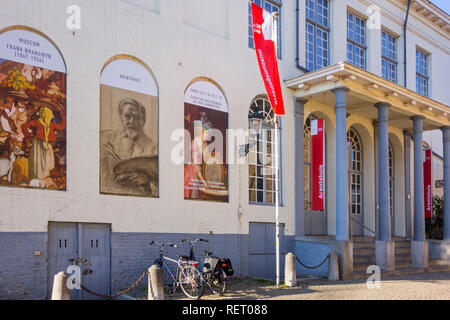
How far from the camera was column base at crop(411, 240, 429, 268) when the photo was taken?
16.7 meters

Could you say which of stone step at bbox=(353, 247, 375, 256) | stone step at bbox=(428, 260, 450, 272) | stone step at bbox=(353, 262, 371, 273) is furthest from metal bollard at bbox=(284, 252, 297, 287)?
stone step at bbox=(428, 260, 450, 272)

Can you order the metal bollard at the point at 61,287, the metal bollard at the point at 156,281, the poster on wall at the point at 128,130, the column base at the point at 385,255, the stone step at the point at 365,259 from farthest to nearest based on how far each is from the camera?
the stone step at the point at 365,259 → the column base at the point at 385,255 → the poster on wall at the point at 128,130 → the metal bollard at the point at 156,281 → the metal bollard at the point at 61,287

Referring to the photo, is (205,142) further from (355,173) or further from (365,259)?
(355,173)

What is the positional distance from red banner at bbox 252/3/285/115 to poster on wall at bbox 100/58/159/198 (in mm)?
2689

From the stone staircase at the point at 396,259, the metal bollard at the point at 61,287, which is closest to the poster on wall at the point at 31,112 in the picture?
the metal bollard at the point at 61,287

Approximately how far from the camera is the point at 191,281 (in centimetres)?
1009

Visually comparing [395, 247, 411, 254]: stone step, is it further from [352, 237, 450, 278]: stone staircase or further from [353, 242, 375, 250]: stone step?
[353, 242, 375, 250]: stone step

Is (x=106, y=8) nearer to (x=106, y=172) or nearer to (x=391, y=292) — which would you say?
(x=106, y=172)

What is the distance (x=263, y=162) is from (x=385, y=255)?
4742 mm

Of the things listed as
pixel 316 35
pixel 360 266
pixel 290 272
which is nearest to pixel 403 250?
pixel 360 266

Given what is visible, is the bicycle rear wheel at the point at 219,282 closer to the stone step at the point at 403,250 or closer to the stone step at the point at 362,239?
the stone step at the point at 362,239

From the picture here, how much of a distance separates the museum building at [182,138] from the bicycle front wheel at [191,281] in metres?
1.29

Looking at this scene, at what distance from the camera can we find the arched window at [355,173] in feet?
60.0

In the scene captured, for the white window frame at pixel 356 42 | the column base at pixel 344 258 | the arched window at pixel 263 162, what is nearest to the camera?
the column base at pixel 344 258
